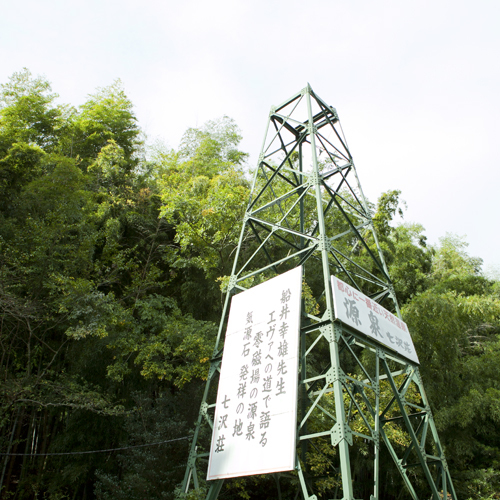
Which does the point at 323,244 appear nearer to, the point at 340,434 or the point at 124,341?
the point at 340,434

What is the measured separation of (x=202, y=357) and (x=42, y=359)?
4450 millimetres

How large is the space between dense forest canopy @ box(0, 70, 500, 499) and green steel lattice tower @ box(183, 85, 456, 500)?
668mm

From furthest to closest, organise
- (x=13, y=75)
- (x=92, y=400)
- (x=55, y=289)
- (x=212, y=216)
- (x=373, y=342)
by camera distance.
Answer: (x=13, y=75) < (x=212, y=216) < (x=55, y=289) < (x=92, y=400) < (x=373, y=342)

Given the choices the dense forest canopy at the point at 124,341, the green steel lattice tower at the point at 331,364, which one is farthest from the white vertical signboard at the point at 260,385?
the dense forest canopy at the point at 124,341

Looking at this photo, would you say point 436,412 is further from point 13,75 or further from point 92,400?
point 13,75

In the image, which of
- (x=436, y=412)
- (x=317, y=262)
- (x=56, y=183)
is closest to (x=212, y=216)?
(x=317, y=262)

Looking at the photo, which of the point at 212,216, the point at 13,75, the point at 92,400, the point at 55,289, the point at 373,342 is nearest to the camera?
the point at 373,342

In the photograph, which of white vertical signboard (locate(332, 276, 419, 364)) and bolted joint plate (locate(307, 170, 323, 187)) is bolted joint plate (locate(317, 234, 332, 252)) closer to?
white vertical signboard (locate(332, 276, 419, 364))

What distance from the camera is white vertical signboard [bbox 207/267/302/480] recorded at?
4.79m

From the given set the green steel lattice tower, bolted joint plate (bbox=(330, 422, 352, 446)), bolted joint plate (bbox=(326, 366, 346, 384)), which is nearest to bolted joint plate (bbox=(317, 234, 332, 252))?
the green steel lattice tower

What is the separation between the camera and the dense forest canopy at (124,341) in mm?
8312

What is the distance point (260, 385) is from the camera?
209 inches

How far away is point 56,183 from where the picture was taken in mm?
10297

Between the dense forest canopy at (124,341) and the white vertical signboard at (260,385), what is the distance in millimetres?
2631
